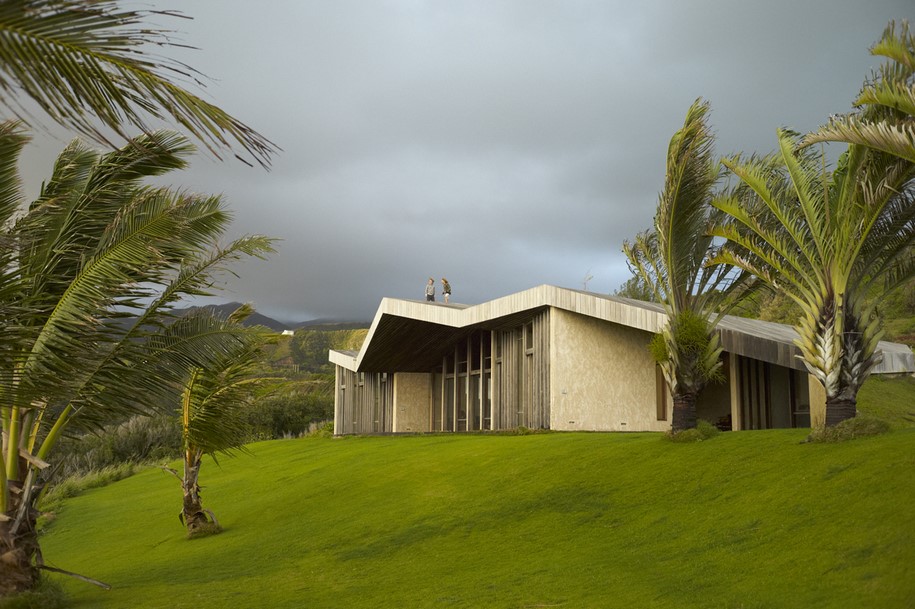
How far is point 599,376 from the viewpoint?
21172mm

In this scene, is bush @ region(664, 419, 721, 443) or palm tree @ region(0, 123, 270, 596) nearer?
palm tree @ region(0, 123, 270, 596)

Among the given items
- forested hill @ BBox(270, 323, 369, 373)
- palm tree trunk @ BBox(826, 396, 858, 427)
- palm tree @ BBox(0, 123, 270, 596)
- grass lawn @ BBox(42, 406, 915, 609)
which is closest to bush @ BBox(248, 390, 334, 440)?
grass lawn @ BBox(42, 406, 915, 609)

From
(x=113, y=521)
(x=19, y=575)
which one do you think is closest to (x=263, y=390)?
(x=19, y=575)

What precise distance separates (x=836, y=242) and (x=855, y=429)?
239cm

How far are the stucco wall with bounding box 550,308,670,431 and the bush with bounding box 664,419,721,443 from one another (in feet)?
25.6

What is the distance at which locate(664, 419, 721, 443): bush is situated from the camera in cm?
1291

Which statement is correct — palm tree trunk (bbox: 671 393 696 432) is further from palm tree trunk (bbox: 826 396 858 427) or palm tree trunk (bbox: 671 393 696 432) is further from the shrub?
the shrub

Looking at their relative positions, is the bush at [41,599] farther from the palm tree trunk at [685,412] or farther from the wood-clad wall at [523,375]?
the wood-clad wall at [523,375]

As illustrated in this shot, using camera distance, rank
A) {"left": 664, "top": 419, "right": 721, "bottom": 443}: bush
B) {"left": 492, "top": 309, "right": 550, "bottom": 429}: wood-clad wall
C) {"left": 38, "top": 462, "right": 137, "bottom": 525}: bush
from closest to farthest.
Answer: {"left": 664, "top": 419, "right": 721, "bottom": 443}: bush
{"left": 492, "top": 309, "right": 550, "bottom": 429}: wood-clad wall
{"left": 38, "top": 462, "right": 137, "bottom": 525}: bush

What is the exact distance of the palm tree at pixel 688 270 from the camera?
1242 cm

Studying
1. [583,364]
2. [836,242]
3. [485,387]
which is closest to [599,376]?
[583,364]

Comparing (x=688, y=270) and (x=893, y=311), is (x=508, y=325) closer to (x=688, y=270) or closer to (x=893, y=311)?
(x=688, y=270)

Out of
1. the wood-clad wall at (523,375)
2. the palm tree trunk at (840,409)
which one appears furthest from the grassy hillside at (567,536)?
the wood-clad wall at (523,375)

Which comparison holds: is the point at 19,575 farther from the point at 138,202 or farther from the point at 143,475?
the point at 143,475
